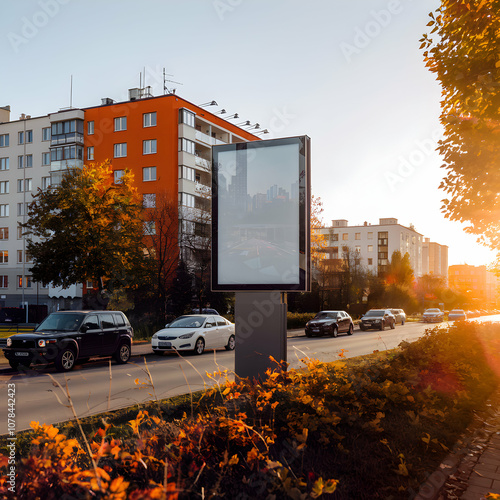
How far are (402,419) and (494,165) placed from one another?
17.8 feet

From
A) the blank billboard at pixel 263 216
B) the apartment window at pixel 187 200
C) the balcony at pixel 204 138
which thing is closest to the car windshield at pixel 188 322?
the blank billboard at pixel 263 216

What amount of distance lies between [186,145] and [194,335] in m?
32.8

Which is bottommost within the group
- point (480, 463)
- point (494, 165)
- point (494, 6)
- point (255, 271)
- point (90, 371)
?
point (90, 371)

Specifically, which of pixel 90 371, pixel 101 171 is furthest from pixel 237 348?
pixel 101 171

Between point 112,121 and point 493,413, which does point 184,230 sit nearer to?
point 112,121

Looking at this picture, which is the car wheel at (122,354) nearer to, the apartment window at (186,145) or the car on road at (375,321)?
the car on road at (375,321)

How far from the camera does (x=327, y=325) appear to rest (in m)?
29.1

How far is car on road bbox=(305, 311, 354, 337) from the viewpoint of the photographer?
95.0ft

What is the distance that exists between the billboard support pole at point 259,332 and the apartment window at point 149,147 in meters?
43.5

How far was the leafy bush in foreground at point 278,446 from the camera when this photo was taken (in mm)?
2828

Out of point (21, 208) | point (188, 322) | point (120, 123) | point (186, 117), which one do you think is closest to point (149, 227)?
point (188, 322)

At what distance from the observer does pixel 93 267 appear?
2550 cm

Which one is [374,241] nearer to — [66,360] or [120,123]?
[120,123]

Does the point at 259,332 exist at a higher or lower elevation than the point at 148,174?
lower
